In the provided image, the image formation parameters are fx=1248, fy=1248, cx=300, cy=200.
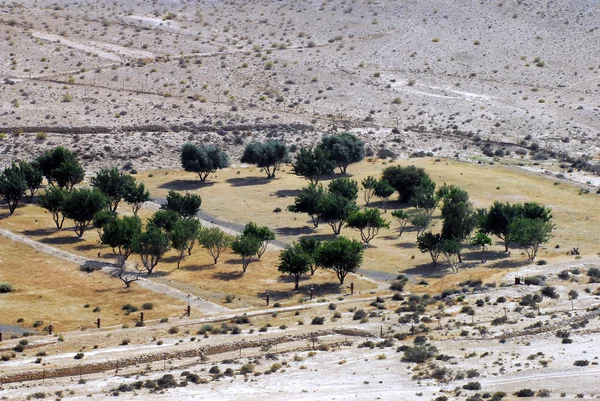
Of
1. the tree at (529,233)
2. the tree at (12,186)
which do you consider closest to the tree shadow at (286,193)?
the tree at (12,186)

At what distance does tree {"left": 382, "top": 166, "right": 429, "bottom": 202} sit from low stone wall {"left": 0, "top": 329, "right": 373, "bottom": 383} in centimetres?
4286

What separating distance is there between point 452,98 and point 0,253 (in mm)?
69441

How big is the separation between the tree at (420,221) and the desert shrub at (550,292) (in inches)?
808

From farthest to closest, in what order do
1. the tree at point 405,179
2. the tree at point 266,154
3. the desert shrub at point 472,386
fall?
the tree at point 266,154 → the tree at point 405,179 → the desert shrub at point 472,386

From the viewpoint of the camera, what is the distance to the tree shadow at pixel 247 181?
117m

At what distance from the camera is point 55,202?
314 feet

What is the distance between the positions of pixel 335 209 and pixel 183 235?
1428 centimetres

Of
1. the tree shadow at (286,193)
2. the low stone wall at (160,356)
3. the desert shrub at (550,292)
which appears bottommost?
the low stone wall at (160,356)

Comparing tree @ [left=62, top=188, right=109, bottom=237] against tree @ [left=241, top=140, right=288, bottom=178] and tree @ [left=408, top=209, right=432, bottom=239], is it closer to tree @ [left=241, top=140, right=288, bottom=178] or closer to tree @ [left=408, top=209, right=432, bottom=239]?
tree @ [left=408, top=209, right=432, bottom=239]

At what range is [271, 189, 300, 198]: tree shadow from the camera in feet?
363

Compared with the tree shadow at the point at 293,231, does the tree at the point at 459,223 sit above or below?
above

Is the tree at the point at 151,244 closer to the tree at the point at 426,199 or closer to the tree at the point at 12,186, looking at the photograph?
the tree at the point at 12,186

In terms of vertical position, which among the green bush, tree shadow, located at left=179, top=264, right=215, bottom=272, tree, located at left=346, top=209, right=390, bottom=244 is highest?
tree, located at left=346, top=209, right=390, bottom=244

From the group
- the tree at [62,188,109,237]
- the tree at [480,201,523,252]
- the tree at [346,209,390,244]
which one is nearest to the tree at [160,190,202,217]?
the tree at [62,188,109,237]
